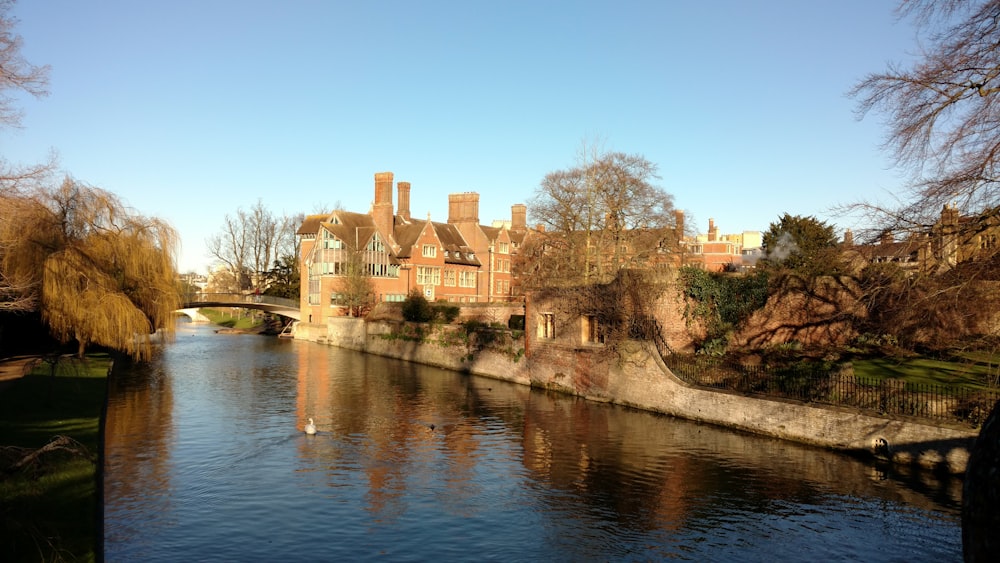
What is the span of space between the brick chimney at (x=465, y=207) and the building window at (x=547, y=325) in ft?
154

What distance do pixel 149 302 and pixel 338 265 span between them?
102 ft

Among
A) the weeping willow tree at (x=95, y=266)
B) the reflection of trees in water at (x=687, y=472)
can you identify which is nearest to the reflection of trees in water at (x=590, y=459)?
the reflection of trees in water at (x=687, y=472)

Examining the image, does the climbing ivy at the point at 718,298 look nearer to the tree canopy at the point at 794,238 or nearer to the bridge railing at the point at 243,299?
the tree canopy at the point at 794,238

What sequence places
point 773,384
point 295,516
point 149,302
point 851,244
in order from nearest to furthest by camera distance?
1. point 295,516
2. point 851,244
3. point 773,384
4. point 149,302

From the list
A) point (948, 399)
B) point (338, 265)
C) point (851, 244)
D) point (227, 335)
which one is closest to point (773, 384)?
point (948, 399)

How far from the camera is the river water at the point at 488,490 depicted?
43.9 ft

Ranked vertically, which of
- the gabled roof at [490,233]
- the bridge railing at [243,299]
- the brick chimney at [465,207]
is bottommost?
the bridge railing at [243,299]

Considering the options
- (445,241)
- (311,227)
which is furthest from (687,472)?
(311,227)

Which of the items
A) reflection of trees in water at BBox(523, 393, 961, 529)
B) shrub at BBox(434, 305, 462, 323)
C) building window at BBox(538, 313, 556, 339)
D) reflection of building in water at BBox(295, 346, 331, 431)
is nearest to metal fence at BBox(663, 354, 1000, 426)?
reflection of trees in water at BBox(523, 393, 961, 529)

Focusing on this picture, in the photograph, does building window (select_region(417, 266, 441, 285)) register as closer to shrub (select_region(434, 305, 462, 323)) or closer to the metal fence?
shrub (select_region(434, 305, 462, 323))

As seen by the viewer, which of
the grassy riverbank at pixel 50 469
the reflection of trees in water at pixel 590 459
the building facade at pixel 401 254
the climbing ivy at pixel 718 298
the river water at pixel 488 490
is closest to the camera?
the grassy riverbank at pixel 50 469

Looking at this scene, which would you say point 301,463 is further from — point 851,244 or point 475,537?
point 851,244

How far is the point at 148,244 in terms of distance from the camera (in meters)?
34.9

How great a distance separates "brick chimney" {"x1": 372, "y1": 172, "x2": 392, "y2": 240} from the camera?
70438 mm
